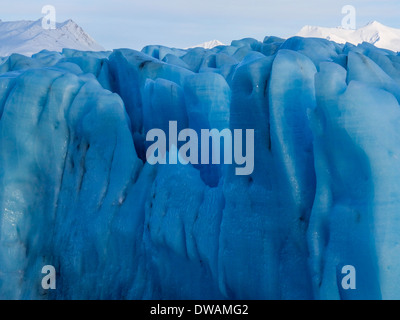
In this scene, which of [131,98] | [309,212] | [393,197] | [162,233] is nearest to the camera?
[393,197]

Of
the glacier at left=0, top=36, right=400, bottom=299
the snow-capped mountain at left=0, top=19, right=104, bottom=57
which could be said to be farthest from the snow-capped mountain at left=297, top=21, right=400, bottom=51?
the glacier at left=0, top=36, right=400, bottom=299

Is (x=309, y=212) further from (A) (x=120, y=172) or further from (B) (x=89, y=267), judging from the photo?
(B) (x=89, y=267)

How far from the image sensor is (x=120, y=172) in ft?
19.6

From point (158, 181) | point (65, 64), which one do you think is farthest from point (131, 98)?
point (158, 181)

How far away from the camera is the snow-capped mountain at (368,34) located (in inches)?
2140

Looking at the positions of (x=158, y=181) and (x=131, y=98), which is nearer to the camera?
(x=158, y=181)

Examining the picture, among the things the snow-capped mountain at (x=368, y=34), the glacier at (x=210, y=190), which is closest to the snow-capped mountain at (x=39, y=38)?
the glacier at (x=210, y=190)

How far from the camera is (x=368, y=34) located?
184ft

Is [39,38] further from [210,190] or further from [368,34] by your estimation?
[368,34]

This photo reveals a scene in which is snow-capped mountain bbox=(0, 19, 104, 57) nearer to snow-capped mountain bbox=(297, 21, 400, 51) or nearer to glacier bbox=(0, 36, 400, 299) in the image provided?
glacier bbox=(0, 36, 400, 299)

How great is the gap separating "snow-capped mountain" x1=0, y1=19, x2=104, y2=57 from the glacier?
79.9 feet

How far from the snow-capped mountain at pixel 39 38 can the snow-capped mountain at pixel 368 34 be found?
29.5 m

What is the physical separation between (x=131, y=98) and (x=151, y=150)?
2.55 m

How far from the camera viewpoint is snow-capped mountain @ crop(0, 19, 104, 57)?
98.7 feet
